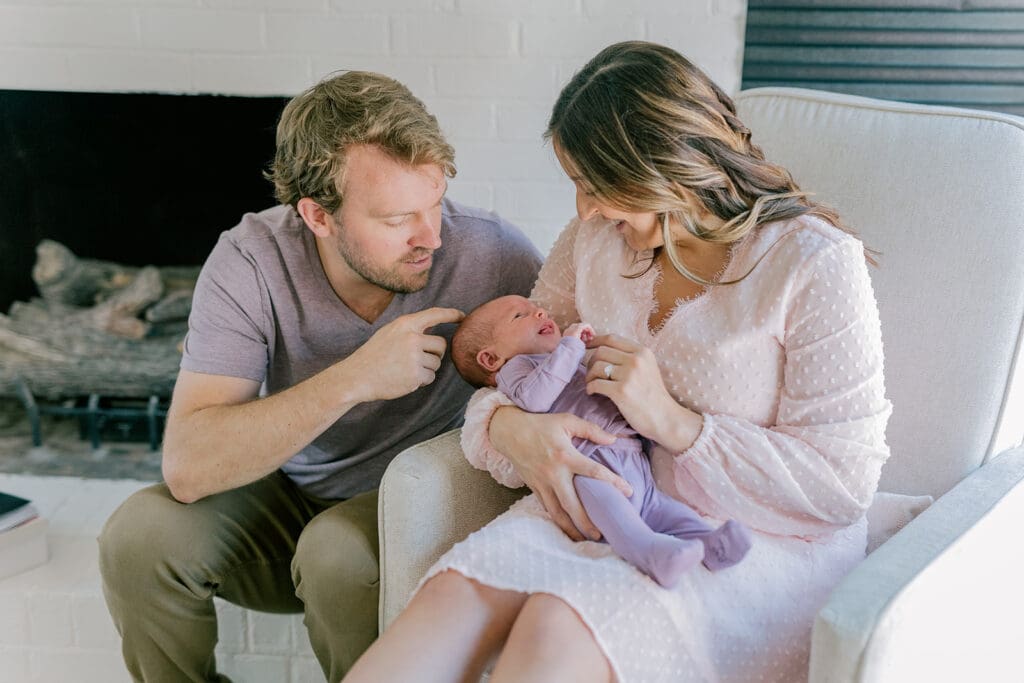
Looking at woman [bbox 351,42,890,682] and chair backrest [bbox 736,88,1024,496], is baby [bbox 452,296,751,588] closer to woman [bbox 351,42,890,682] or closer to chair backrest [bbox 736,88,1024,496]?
woman [bbox 351,42,890,682]

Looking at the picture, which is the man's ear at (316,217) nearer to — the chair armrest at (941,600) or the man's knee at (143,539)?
the man's knee at (143,539)

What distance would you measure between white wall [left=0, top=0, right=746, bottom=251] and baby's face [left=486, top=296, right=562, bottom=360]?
0.75 m

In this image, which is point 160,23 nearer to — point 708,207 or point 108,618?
point 108,618

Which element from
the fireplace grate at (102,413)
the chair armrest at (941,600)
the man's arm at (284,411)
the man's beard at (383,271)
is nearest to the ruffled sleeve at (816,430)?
the chair armrest at (941,600)

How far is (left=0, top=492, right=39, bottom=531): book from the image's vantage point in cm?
190

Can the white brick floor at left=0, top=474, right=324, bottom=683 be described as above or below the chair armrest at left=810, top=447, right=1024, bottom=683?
below

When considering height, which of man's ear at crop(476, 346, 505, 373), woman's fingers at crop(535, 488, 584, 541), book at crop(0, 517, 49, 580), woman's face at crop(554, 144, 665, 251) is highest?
woman's face at crop(554, 144, 665, 251)

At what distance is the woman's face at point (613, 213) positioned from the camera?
1.27 meters

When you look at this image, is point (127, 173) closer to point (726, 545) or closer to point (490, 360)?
point (490, 360)

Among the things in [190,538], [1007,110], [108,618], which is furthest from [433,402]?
[1007,110]

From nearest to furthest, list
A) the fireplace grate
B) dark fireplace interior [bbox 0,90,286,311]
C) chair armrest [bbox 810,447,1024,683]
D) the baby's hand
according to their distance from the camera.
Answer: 1. chair armrest [bbox 810,447,1024,683]
2. the baby's hand
3. dark fireplace interior [bbox 0,90,286,311]
4. the fireplace grate

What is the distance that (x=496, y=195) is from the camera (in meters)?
2.11

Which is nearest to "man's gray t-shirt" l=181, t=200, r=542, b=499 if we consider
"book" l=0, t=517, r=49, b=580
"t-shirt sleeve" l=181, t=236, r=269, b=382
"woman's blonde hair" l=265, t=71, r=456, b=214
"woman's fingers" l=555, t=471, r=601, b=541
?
"t-shirt sleeve" l=181, t=236, r=269, b=382

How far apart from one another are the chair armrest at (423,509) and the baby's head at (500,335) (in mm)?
132
